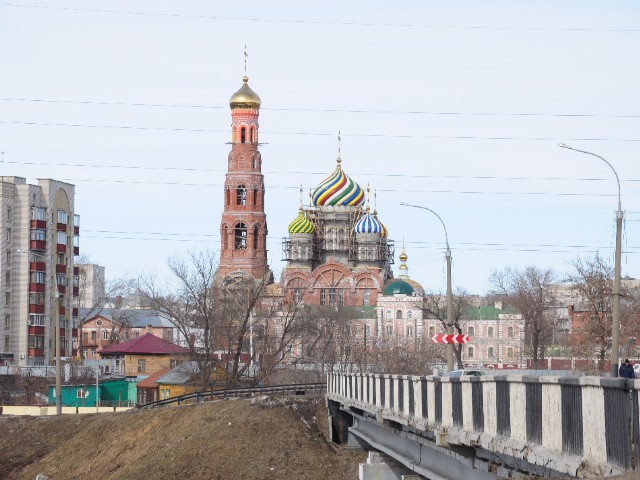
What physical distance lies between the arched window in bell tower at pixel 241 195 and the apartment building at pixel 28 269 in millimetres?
26290

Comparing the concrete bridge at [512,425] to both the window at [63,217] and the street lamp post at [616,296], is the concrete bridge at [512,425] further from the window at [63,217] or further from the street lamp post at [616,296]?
the window at [63,217]

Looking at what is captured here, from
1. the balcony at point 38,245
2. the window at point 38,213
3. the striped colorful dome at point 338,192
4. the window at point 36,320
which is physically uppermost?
the striped colorful dome at point 338,192

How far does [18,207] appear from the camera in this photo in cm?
10812

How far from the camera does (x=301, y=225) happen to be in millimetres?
148000

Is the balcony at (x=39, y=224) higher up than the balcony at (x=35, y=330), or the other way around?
the balcony at (x=39, y=224)

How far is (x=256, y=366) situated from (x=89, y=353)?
3399 inches

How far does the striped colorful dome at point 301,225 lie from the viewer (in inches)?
5817

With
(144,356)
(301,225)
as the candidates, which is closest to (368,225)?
(301,225)

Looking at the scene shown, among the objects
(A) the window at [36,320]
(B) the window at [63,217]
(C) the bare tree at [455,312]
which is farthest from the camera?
(B) the window at [63,217]

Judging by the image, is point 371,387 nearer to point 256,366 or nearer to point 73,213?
point 256,366

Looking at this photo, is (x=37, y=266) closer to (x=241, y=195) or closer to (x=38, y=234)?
(x=38, y=234)

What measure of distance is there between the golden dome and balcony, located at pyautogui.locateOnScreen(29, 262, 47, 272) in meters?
30.6

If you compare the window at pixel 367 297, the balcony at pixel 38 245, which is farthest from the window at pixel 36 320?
the window at pixel 367 297

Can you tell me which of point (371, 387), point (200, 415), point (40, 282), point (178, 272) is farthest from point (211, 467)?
point (40, 282)
